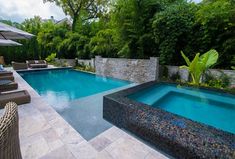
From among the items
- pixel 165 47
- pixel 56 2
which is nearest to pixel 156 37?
pixel 165 47

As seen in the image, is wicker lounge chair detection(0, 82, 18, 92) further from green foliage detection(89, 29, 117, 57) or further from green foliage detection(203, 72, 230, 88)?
green foliage detection(203, 72, 230, 88)

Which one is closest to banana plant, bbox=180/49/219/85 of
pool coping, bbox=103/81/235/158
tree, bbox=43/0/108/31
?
pool coping, bbox=103/81/235/158

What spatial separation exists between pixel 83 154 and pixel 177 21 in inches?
326

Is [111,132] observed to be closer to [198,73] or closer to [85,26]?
[198,73]

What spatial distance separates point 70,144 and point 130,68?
748cm

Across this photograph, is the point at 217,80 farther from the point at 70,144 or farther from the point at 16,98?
the point at 16,98

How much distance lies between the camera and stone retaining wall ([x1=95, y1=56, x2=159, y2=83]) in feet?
28.4

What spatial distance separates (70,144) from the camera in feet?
9.08

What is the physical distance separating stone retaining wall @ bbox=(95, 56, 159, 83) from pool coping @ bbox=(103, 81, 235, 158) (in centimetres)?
549

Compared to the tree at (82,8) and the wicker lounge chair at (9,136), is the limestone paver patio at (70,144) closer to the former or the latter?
the wicker lounge chair at (9,136)

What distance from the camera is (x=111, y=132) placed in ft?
10.8

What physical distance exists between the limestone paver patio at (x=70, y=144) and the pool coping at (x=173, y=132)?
0.68 feet

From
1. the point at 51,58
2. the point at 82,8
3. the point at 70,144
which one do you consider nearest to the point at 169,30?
the point at 70,144

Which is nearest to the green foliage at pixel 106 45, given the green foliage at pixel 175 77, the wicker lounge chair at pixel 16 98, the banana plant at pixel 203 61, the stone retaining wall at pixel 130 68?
the stone retaining wall at pixel 130 68
